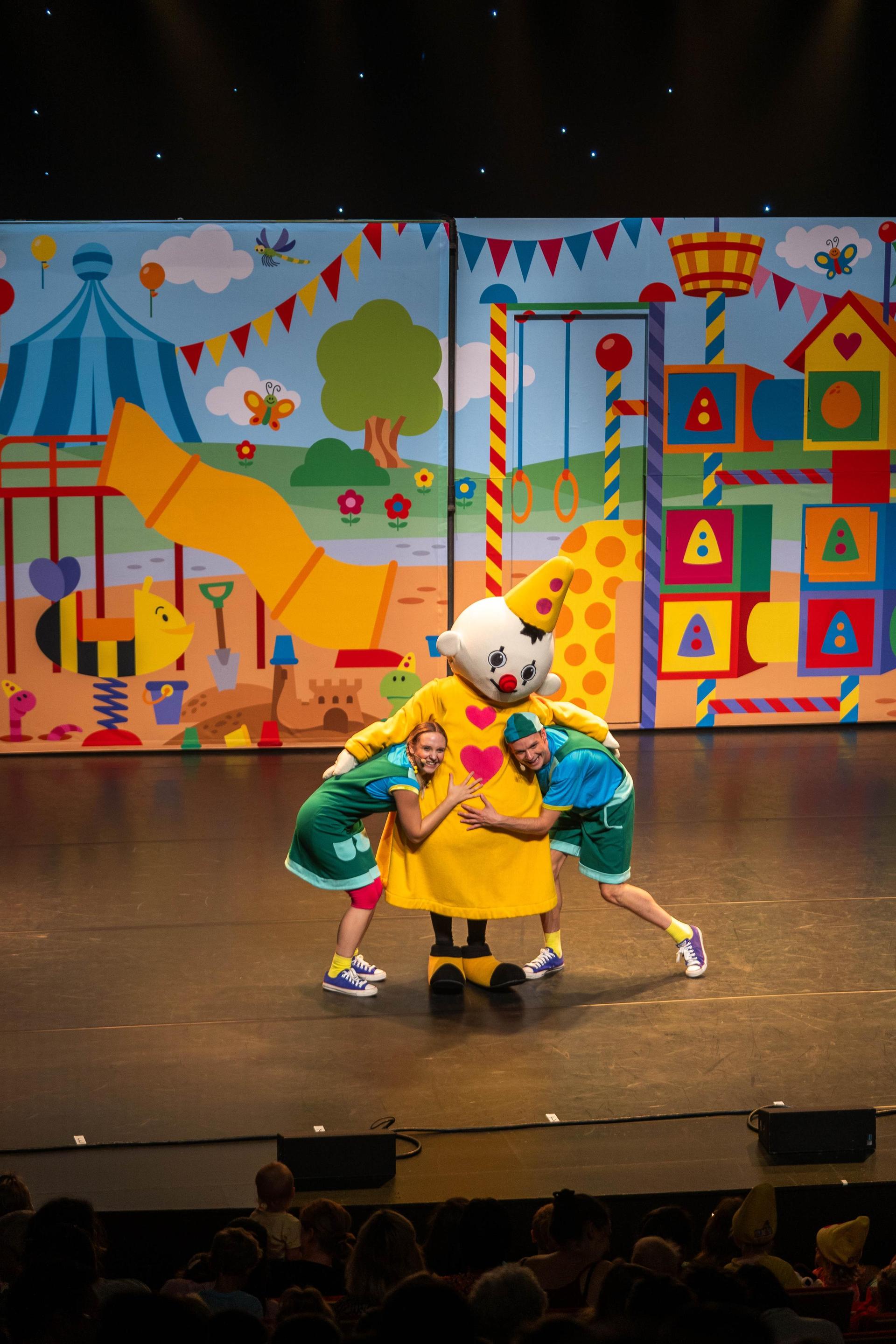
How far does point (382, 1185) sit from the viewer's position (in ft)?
10.8

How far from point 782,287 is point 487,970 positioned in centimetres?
507

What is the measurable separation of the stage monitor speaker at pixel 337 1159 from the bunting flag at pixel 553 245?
564 cm

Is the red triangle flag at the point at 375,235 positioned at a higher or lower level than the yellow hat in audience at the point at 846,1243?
higher

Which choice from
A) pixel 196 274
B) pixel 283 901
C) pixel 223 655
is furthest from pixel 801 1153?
pixel 196 274

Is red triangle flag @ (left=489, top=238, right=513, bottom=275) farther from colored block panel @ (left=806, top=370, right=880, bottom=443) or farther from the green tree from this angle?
colored block panel @ (left=806, top=370, right=880, bottom=443)

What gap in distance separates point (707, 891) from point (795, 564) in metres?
3.33

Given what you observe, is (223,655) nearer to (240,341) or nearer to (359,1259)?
(240,341)

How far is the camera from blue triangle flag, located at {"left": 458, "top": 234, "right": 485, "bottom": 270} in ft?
25.6

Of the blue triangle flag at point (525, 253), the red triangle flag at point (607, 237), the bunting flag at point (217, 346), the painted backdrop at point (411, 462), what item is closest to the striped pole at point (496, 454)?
the painted backdrop at point (411, 462)

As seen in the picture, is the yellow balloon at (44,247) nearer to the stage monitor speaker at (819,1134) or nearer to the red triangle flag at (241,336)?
the red triangle flag at (241,336)

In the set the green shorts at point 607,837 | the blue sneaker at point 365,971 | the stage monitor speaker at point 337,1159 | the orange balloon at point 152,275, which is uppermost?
the orange balloon at point 152,275

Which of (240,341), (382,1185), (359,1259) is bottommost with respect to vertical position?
(382,1185)

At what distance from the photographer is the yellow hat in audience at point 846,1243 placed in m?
2.83

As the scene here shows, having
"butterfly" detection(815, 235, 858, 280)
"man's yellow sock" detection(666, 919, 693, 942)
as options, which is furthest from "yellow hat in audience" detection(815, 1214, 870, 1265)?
"butterfly" detection(815, 235, 858, 280)
